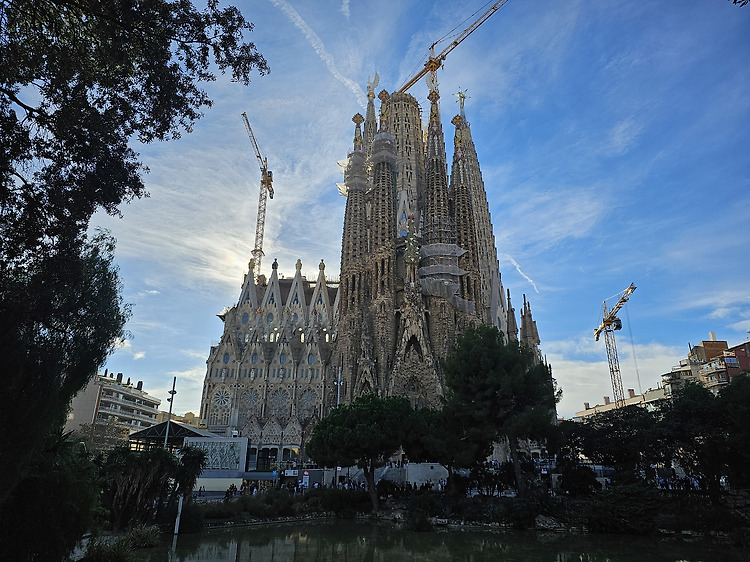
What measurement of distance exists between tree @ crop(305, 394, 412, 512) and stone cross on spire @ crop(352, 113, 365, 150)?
42.2m

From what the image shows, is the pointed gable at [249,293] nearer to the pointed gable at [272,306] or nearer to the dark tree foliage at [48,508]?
the pointed gable at [272,306]

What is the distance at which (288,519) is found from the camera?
66.5ft

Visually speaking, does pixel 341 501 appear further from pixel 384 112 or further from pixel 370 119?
pixel 370 119

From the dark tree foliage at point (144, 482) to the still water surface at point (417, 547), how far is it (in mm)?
1378

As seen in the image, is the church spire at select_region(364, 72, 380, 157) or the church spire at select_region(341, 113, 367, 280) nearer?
the church spire at select_region(341, 113, 367, 280)

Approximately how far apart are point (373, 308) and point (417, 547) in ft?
115

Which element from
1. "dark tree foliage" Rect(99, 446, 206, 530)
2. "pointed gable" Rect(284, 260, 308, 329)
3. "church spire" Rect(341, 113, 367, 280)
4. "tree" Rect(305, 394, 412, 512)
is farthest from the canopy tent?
"pointed gable" Rect(284, 260, 308, 329)

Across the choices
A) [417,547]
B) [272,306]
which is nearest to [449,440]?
[417,547]

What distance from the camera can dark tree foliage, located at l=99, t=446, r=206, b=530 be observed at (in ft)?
48.1

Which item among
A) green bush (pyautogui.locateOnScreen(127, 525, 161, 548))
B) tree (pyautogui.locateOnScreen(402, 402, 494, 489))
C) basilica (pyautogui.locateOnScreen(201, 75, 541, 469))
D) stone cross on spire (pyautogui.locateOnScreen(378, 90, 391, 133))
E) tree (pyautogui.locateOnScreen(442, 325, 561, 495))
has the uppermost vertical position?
stone cross on spire (pyautogui.locateOnScreen(378, 90, 391, 133))

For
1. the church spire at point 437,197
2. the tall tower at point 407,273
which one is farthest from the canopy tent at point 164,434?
the church spire at point 437,197

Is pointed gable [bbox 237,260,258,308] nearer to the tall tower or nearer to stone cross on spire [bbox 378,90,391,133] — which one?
the tall tower

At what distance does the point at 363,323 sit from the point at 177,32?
4144cm

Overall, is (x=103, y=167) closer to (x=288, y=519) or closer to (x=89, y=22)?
(x=89, y=22)
